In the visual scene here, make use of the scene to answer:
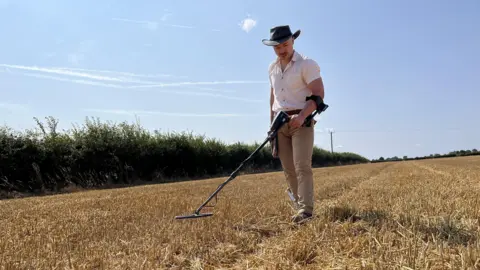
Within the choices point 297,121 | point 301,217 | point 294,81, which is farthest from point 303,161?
point 294,81

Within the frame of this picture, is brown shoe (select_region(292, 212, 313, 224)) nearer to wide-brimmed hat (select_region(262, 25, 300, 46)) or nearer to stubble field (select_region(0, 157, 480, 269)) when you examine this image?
stubble field (select_region(0, 157, 480, 269))

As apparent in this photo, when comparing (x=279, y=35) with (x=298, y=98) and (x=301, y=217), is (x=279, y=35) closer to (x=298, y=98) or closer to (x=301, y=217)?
(x=298, y=98)

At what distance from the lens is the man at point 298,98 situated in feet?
16.8

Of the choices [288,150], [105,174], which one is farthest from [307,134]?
[105,174]

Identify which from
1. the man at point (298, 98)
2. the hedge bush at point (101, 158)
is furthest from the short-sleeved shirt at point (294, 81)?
the hedge bush at point (101, 158)

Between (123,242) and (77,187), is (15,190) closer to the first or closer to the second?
(77,187)

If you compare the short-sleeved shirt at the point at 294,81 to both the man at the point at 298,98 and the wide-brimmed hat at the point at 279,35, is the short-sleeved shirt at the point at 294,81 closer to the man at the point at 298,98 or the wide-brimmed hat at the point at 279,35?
the man at the point at 298,98

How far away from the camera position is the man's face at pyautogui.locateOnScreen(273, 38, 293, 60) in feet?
17.0

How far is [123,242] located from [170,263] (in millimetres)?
912

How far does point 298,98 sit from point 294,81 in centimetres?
23

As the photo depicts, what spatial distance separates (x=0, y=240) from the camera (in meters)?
5.02

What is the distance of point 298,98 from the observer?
5.40 m

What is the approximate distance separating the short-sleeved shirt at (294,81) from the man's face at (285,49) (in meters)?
0.10

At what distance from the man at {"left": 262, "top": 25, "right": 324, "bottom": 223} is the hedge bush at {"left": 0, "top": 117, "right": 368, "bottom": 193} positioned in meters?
14.5
